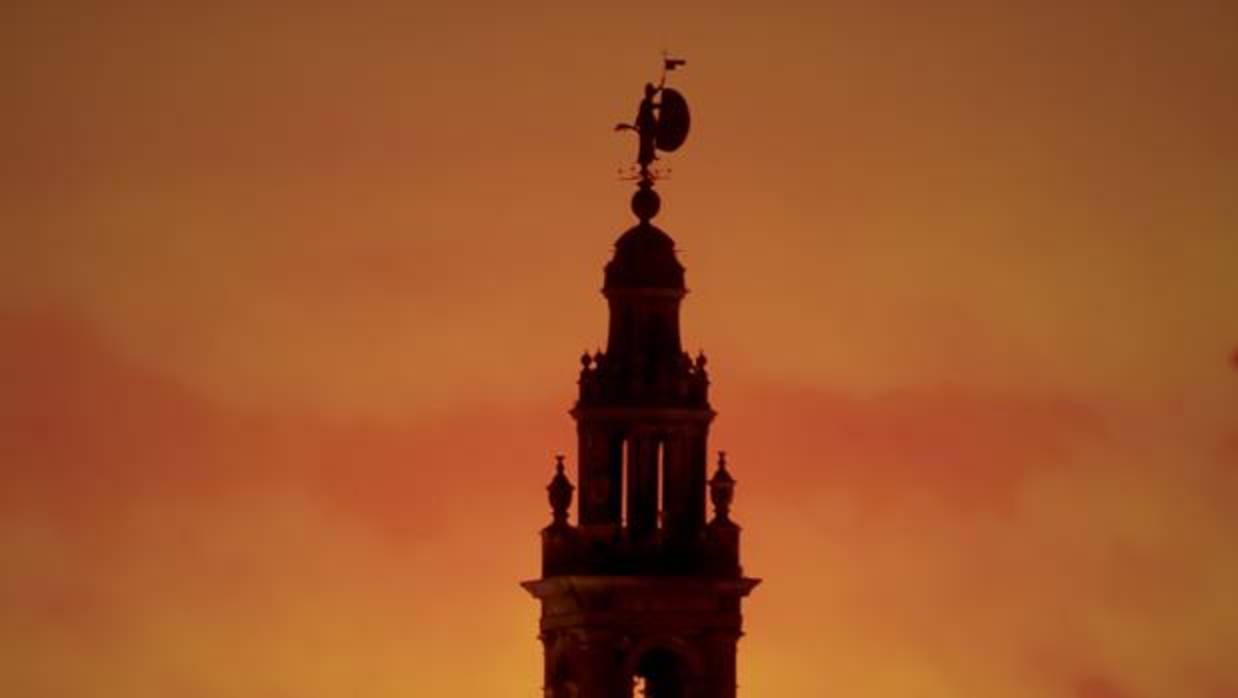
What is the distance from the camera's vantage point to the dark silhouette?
319 ft

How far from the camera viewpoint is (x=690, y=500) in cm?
9812

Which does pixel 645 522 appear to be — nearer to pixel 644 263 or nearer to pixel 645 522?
pixel 645 522

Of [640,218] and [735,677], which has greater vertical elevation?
[640,218]

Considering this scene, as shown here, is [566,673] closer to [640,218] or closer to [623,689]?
[623,689]

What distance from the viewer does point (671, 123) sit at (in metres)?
99.0

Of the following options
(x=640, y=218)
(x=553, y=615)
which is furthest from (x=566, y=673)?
(x=640, y=218)

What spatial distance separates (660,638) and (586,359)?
508 cm

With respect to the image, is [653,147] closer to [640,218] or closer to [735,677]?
[640,218]

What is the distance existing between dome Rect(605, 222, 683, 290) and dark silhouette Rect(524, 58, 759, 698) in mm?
18

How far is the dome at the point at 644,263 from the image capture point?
97875 mm

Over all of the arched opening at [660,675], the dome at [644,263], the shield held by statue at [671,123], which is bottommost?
the arched opening at [660,675]

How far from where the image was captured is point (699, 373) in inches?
3858

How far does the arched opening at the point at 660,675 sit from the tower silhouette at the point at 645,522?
0.06 ft

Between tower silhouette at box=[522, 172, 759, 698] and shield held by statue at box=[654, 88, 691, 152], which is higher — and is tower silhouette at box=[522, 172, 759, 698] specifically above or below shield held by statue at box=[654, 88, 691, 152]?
below
